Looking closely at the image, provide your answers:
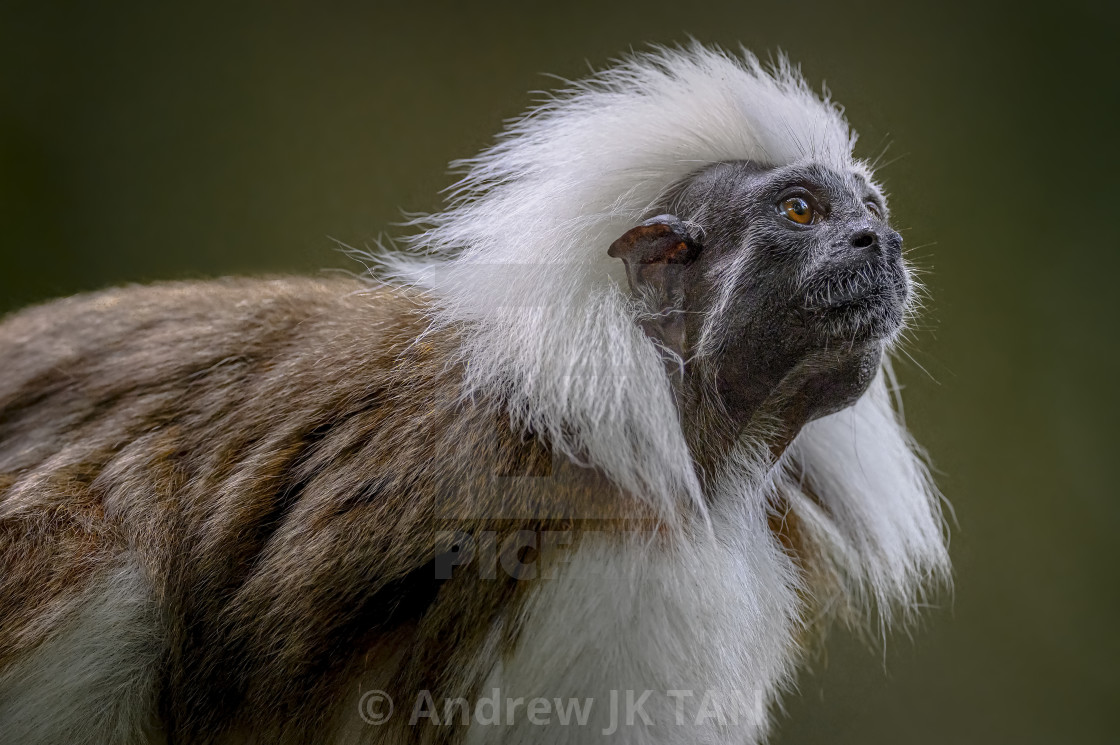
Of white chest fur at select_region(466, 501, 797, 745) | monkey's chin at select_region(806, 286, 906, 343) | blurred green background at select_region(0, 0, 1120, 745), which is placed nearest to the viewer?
white chest fur at select_region(466, 501, 797, 745)

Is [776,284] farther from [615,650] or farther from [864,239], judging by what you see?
[615,650]

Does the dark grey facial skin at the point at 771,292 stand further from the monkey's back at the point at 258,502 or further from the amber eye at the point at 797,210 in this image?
the monkey's back at the point at 258,502

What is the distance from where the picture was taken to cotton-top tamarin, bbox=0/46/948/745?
42.4 inches

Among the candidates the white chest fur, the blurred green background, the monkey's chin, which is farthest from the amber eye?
the blurred green background

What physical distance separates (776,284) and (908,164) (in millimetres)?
666

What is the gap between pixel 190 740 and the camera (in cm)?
119

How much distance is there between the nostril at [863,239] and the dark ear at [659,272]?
0.64ft

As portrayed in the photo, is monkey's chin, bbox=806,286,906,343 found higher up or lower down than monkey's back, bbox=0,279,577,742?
higher up

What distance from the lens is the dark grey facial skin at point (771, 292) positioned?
1160 millimetres

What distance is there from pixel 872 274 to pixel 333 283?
0.83 m

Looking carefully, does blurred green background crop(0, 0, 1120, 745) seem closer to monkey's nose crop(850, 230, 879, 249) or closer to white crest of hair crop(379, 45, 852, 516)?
white crest of hair crop(379, 45, 852, 516)

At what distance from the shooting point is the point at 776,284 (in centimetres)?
117

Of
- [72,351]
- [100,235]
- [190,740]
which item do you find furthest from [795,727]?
[100,235]

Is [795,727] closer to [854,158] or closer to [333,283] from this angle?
[854,158]
